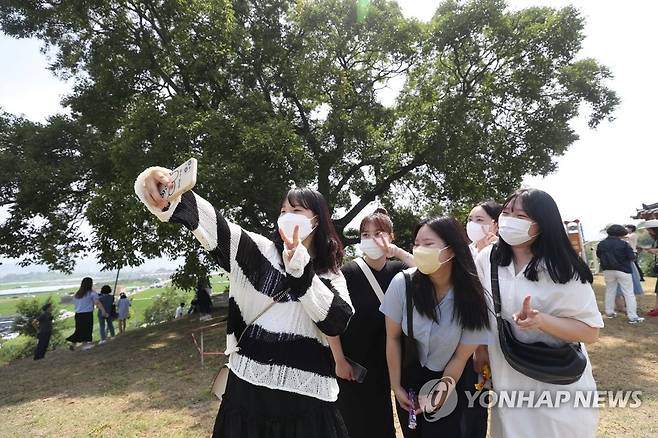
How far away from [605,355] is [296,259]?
5.95 m

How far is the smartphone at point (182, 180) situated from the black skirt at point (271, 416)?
0.78 m

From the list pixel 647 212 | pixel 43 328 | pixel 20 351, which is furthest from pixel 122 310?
pixel 647 212

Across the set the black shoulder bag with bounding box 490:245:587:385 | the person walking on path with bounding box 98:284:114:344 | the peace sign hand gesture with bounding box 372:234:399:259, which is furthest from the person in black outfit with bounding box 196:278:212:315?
the black shoulder bag with bounding box 490:245:587:385

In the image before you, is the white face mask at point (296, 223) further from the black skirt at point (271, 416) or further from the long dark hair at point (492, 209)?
the long dark hair at point (492, 209)

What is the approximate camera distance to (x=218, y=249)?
1.52 metres

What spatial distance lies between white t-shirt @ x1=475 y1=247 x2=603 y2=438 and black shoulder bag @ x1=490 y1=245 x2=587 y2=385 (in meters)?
0.06

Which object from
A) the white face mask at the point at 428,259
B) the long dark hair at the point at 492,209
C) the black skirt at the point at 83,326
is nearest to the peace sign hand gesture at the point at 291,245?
the white face mask at the point at 428,259

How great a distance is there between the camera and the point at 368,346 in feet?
7.89

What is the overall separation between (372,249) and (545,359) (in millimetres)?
1101

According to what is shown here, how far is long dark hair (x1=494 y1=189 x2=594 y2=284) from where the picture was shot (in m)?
1.72

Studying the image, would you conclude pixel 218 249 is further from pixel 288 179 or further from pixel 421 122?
pixel 421 122

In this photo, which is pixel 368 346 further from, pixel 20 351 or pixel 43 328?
pixel 20 351

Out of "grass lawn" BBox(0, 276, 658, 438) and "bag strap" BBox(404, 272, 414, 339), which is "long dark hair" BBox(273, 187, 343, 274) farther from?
"grass lawn" BBox(0, 276, 658, 438)

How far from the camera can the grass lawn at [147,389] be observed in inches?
160
